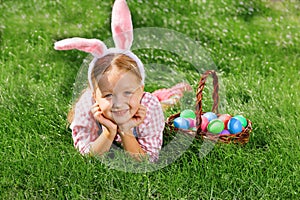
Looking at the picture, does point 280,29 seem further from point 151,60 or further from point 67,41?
point 67,41

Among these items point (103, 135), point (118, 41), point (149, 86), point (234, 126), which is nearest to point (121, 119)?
point (103, 135)

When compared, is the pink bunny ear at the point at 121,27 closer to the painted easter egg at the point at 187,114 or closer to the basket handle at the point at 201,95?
the basket handle at the point at 201,95

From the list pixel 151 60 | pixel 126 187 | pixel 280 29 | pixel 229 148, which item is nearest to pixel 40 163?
pixel 126 187

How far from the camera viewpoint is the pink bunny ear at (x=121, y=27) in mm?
2957

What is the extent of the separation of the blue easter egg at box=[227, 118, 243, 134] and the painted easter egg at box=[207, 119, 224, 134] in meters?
0.06

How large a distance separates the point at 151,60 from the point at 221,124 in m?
1.38

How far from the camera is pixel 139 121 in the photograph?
3.02 m

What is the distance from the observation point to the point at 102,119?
116 inches

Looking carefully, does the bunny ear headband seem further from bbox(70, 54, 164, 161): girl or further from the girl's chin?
the girl's chin

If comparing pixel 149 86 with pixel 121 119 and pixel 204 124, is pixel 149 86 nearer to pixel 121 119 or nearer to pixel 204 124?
pixel 204 124

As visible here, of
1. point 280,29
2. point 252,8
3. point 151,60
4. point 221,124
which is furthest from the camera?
point 252,8

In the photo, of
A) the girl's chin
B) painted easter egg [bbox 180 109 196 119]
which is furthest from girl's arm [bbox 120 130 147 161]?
painted easter egg [bbox 180 109 196 119]

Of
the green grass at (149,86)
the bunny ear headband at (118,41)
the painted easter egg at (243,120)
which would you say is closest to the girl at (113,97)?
the bunny ear headband at (118,41)

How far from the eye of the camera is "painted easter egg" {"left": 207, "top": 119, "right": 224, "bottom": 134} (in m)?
3.43
